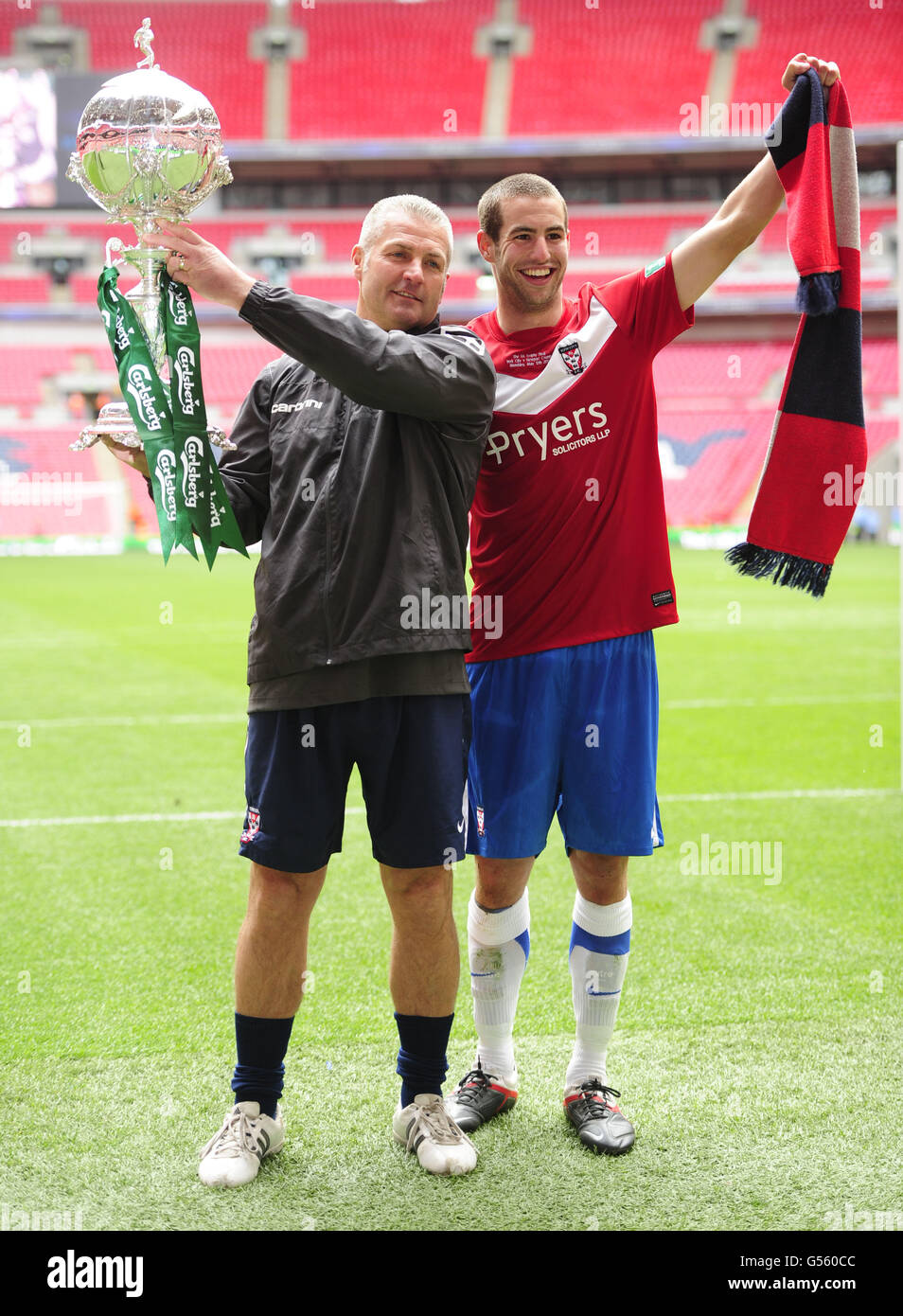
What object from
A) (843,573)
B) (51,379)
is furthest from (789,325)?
(51,379)

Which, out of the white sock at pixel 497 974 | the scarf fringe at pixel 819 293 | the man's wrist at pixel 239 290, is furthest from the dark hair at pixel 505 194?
the white sock at pixel 497 974

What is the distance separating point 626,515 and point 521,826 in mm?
674

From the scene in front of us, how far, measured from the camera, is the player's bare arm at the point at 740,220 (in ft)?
7.89

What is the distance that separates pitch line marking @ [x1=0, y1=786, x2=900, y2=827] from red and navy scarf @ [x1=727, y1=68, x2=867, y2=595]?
2.94 m

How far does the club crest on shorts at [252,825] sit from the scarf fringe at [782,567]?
112 centimetres

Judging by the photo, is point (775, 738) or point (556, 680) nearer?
point (556, 680)

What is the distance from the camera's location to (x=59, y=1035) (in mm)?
2977

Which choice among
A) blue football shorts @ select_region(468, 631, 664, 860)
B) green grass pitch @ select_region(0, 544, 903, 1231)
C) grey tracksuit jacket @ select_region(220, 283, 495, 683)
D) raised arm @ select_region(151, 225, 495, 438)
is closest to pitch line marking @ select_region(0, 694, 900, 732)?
green grass pitch @ select_region(0, 544, 903, 1231)

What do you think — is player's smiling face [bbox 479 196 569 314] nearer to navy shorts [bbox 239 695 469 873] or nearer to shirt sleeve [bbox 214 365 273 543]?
shirt sleeve [bbox 214 365 273 543]

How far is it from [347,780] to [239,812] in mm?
3150

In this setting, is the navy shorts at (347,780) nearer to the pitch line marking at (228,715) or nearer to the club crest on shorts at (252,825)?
the club crest on shorts at (252,825)

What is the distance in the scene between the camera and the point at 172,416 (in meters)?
2.18

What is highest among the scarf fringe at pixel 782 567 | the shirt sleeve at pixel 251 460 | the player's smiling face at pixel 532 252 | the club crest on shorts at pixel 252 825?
the player's smiling face at pixel 532 252
